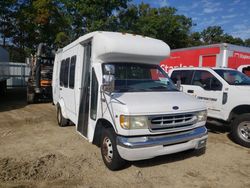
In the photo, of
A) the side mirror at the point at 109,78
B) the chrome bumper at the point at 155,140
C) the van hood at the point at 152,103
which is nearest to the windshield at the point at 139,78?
the side mirror at the point at 109,78

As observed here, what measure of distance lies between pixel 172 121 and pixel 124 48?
1791mm

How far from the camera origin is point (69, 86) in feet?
24.1

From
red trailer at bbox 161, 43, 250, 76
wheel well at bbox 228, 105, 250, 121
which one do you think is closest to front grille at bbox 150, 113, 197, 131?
wheel well at bbox 228, 105, 250, 121

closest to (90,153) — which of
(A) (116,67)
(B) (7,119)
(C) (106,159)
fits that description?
(C) (106,159)

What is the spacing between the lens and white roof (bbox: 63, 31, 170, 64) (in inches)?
204

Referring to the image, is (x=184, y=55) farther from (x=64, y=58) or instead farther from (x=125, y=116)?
(x=125, y=116)

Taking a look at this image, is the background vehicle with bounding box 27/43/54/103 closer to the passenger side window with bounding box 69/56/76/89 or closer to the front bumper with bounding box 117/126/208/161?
the passenger side window with bounding box 69/56/76/89

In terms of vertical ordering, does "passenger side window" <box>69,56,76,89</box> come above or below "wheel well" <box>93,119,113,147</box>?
above

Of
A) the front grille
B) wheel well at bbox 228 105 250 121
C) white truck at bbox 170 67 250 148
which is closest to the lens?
the front grille

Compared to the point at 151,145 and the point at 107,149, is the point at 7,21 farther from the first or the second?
the point at 151,145

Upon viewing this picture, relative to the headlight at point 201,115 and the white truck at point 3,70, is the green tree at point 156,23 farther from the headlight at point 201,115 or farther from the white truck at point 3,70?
the headlight at point 201,115

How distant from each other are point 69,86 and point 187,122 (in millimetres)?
3812

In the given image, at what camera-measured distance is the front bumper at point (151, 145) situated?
169 inches

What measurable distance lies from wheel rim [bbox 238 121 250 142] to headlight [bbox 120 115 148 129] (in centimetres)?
353
